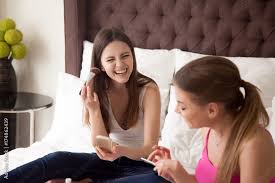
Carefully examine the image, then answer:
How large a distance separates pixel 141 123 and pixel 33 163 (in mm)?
540

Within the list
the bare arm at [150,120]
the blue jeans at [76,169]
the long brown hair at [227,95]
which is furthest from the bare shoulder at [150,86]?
the long brown hair at [227,95]

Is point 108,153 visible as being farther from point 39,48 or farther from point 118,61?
point 39,48

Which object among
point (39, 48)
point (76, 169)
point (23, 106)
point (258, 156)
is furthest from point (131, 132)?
point (39, 48)

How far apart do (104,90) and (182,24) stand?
0.72m

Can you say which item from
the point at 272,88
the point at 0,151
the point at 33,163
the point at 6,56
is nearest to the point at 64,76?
the point at 6,56

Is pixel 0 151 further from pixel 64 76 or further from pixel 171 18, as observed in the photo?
pixel 171 18

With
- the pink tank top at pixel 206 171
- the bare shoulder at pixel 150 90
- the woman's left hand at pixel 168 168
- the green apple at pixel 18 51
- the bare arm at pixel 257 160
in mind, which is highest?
the green apple at pixel 18 51

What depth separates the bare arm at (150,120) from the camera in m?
1.88

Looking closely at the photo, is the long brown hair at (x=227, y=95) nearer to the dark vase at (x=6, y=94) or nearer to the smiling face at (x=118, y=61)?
the smiling face at (x=118, y=61)

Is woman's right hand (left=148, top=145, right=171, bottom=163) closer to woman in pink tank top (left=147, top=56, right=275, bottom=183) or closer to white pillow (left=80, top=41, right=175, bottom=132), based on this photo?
woman in pink tank top (left=147, top=56, right=275, bottom=183)

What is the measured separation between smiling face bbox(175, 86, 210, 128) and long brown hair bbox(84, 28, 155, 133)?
1.92 ft

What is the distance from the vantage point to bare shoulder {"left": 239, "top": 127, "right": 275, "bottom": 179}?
1.34 m

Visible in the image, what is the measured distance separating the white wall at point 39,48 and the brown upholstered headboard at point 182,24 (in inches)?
8.7

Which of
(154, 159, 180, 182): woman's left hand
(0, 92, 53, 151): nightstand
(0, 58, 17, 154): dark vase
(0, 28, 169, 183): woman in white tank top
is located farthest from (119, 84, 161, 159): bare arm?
(0, 58, 17, 154): dark vase
